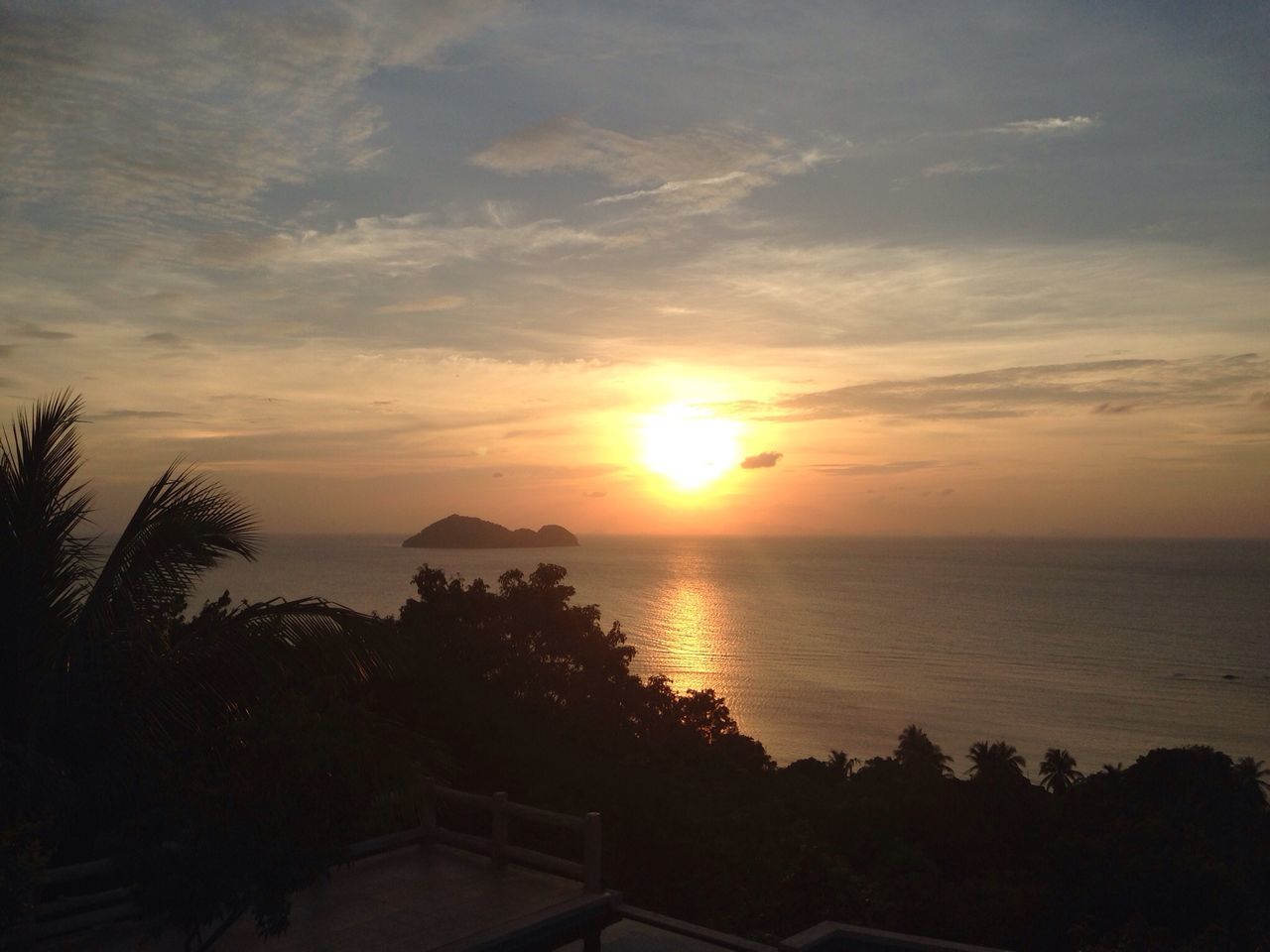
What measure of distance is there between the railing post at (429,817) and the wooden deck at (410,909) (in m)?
0.29

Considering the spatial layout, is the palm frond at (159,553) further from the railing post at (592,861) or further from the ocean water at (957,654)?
the ocean water at (957,654)

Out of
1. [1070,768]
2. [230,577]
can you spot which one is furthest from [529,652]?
[230,577]

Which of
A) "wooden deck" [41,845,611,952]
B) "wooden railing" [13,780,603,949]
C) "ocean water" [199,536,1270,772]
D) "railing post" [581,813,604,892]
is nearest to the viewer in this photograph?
"wooden railing" [13,780,603,949]

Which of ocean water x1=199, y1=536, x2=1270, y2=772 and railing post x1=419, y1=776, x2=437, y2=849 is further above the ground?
railing post x1=419, y1=776, x2=437, y2=849

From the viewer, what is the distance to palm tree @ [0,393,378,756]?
625cm

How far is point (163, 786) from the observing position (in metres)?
6.28

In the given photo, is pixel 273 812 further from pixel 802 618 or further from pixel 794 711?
pixel 802 618

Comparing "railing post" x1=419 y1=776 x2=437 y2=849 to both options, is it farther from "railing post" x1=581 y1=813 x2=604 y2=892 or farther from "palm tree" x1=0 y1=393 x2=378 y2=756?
"palm tree" x1=0 y1=393 x2=378 y2=756

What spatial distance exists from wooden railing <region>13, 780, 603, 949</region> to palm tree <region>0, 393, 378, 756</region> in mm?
1054

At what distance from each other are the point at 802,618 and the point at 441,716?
100 metres

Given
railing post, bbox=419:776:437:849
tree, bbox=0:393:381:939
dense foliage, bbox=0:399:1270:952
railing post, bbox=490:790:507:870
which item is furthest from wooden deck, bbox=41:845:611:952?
tree, bbox=0:393:381:939

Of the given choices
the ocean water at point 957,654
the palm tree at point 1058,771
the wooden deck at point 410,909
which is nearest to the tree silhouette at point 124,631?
the wooden deck at point 410,909

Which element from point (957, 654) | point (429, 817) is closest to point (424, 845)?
point (429, 817)

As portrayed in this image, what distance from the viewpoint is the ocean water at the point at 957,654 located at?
59406mm
